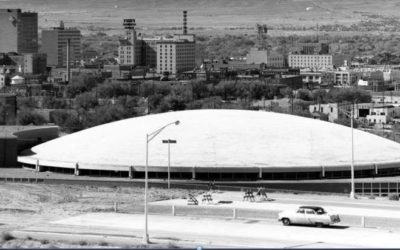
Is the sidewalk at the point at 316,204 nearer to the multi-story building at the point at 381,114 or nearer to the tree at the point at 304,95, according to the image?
the multi-story building at the point at 381,114

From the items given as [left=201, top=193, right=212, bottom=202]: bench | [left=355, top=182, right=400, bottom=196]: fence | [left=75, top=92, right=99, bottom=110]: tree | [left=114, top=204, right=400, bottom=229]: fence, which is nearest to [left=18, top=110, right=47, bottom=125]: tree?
[left=75, top=92, right=99, bottom=110]: tree

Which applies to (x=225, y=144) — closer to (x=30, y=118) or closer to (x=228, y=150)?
(x=228, y=150)

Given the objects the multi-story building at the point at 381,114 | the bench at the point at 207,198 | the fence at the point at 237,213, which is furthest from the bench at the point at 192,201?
the multi-story building at the point at 381,114

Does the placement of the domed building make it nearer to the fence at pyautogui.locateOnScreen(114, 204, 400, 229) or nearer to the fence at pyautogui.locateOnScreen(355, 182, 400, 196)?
the fence at pyautogui.locateOnScreen(355, 182, 400, 196)

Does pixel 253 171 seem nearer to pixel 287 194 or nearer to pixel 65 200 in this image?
pixel 287 194

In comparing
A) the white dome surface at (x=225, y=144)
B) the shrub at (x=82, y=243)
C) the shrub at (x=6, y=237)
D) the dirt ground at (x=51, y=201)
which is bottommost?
the dirt ground at (x=51, y=201)
